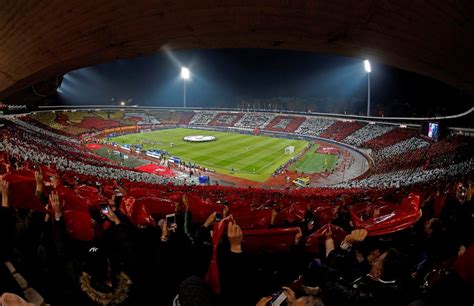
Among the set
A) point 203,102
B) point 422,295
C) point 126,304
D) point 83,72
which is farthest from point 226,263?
point 203,102

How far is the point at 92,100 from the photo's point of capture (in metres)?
83.8

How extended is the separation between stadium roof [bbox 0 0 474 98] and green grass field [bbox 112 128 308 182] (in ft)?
85.1

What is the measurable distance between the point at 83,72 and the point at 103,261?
90895 mm

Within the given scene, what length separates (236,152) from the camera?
133 feet

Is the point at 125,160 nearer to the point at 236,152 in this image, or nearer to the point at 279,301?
the point at 236,152

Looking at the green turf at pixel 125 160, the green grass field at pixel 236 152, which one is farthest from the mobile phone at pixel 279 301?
the green turf at pixel 125 160

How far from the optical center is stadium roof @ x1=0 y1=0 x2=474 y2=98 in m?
2.17

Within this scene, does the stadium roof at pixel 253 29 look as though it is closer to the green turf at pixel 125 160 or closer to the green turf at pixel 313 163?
the green turf at pixel 313 163

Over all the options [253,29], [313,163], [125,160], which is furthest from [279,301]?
[125,160]

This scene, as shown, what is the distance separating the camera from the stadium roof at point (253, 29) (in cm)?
217

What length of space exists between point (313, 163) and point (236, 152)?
11.4 metres

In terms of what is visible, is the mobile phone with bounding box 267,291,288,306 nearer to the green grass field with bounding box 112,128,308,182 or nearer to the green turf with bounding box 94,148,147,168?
the green grass field with bounding box 112,128,308,182

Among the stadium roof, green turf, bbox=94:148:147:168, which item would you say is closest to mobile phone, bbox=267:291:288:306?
the stadium roof

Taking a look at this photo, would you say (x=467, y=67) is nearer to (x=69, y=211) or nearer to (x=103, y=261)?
(x=103, y=261)
